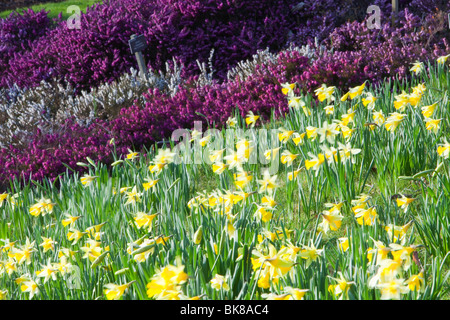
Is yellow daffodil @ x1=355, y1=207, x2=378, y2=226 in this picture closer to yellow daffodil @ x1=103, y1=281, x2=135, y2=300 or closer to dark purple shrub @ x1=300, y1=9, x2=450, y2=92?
yellow daffodil @ x1=103, y1=281, x2=135, y2=300

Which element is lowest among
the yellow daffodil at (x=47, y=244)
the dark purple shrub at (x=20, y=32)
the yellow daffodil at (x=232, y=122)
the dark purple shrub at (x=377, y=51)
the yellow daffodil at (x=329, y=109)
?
the yellow daffodil at (x=47, y=244)

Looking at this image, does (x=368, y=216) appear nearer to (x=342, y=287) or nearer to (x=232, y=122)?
(x=342, y=287)

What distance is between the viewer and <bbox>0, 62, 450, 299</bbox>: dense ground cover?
69.3 inches

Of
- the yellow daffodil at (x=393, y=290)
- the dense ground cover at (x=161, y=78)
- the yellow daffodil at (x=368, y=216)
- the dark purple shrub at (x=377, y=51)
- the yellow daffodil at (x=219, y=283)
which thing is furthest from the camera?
the dark purple shrub at (x=377, y=51)

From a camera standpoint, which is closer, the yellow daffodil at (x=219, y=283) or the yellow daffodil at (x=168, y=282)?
the yellow daffodil at (x=168, y=282)

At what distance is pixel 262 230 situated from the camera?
2.20 m

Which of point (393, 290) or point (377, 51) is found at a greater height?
point (377, 51)

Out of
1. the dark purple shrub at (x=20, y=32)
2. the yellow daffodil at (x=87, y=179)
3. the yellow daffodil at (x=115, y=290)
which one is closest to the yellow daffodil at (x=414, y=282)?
the yellow daffodil at (x=115, y=290)

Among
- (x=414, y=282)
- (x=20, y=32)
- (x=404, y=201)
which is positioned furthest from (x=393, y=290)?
(x=20, y=32)

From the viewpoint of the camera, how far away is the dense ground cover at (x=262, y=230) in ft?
5.78

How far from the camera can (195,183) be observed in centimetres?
329

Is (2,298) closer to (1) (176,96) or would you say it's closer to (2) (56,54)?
Answer: (1) (176,96)

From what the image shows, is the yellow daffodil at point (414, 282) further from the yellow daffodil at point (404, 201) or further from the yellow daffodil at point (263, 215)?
the yellow daffodil at point (263, 215)
